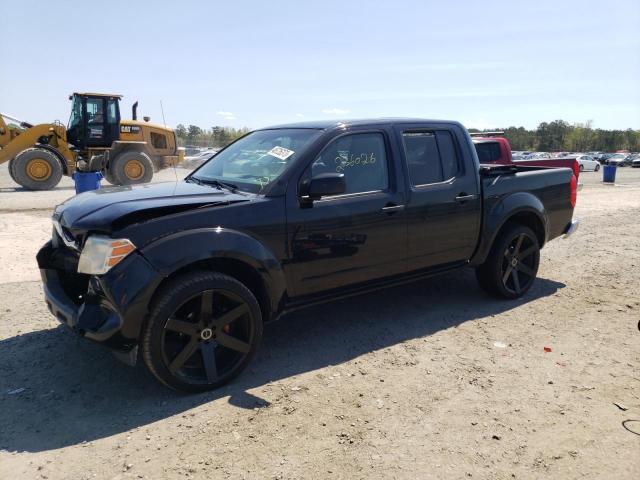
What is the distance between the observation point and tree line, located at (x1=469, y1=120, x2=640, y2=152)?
287ft

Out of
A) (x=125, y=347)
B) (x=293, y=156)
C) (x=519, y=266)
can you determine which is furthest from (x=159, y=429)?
(x=519, y=266)

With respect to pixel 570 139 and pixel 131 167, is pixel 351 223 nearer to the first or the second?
pixel 131 167

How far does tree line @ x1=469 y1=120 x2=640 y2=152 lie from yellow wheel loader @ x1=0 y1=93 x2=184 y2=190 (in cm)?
8301

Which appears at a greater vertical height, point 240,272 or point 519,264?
point 240,272

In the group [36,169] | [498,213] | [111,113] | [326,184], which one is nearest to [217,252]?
[326,184]

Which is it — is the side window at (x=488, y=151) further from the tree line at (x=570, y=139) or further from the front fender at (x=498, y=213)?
the tree line at (x=570, y=139)

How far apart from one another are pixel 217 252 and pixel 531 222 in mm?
3787

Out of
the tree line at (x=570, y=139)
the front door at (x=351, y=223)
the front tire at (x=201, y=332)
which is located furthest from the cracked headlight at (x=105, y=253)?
the tree line at (x=570, y=139)

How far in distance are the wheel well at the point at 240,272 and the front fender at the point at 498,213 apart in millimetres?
2371

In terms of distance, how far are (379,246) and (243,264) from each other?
4.02 ft

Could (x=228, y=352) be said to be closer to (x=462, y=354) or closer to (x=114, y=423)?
(x=114, y=423)

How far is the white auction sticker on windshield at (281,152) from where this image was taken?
4.00 metres

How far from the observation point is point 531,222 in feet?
18.4

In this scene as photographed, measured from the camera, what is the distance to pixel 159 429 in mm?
2979
